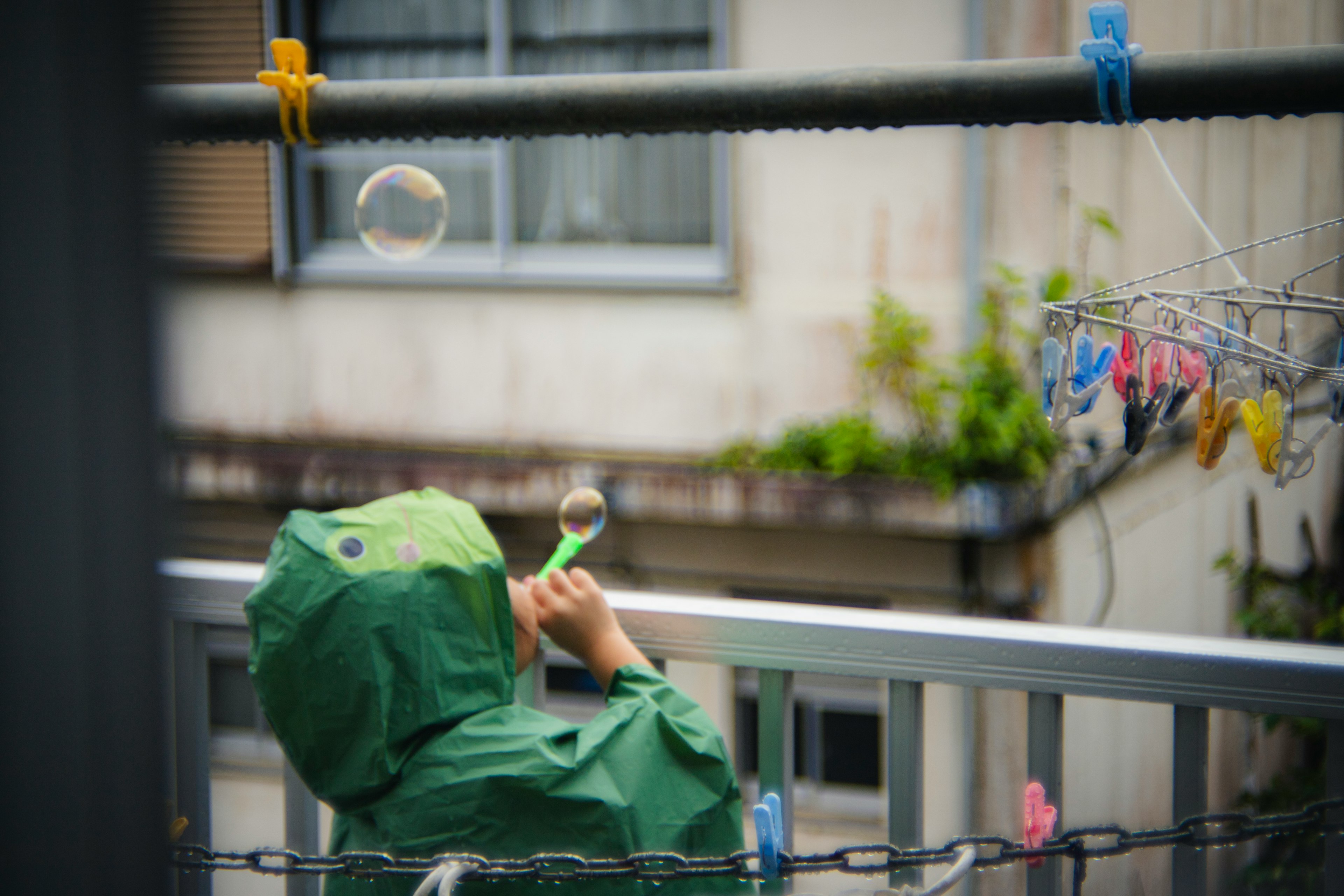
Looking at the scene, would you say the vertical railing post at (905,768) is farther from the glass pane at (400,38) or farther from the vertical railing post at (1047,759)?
the glass pane at (400,38)

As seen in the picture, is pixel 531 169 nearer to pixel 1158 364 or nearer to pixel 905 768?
pixel 905 768

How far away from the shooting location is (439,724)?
1.38m

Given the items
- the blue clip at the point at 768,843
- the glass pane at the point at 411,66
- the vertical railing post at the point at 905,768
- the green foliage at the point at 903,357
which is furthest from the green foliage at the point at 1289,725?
the glass pane at the point at 411,66

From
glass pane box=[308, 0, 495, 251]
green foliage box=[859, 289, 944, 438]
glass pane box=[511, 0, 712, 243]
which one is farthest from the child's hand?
glass pane box=[308, 0, 495, 251]

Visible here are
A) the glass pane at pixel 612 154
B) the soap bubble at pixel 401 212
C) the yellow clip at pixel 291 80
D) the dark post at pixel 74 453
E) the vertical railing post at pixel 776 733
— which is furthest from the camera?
the glass pane at pixel 612 154

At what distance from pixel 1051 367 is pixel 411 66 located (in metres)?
4.91

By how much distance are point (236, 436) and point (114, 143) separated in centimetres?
553

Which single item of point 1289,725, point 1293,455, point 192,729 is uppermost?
point 1293,455

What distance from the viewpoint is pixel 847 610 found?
1667mm

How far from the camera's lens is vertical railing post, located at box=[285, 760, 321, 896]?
1.78 meters

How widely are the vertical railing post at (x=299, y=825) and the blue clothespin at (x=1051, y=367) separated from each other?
1.24 meters

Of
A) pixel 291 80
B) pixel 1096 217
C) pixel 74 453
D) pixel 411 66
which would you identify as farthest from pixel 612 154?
pixel 74 453

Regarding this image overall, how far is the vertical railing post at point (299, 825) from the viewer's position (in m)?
1.78

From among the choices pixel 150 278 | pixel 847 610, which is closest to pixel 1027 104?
pixel 847 610
